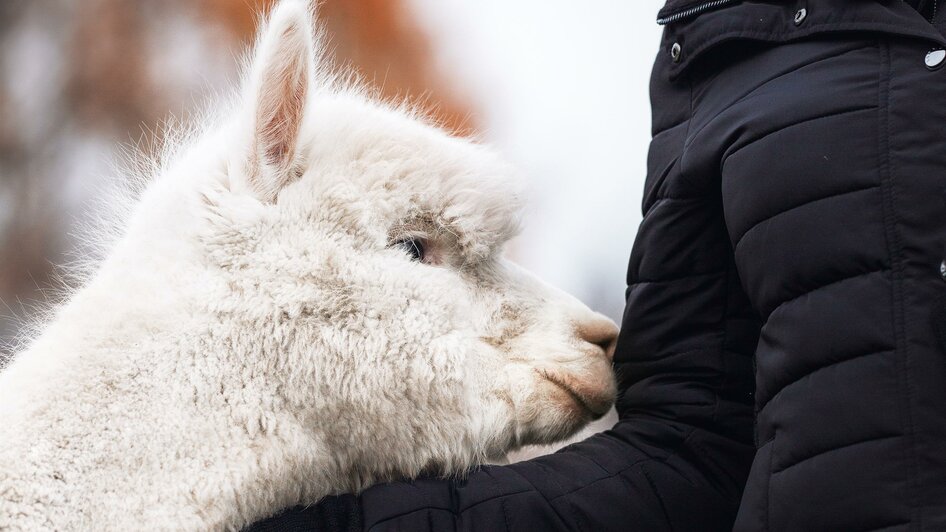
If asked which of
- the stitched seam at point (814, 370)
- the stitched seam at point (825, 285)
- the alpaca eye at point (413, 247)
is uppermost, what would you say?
the stitched seam at point (825, 285)

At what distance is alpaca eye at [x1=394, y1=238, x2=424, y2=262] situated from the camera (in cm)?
200

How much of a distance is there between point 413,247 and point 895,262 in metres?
1.00

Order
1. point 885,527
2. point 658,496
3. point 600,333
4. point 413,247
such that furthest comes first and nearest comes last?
point 600,333, point 413,247, point 658,496, point 885,527

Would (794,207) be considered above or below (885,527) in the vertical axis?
above

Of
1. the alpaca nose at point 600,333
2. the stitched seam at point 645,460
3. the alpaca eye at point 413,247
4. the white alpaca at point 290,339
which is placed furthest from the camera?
the alpaca nose at point 600,333

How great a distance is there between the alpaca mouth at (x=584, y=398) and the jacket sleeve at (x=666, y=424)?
6cm

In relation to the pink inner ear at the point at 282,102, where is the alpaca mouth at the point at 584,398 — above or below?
below

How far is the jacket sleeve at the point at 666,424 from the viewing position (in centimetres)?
182

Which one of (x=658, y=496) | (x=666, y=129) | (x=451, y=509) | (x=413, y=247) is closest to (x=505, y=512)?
(x=451, y=509)

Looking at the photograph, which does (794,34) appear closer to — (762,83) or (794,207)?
(762,83)

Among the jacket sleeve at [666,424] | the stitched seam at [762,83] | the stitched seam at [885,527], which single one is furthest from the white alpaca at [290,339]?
the stitched seam at [885,527]

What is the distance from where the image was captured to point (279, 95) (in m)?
1.94

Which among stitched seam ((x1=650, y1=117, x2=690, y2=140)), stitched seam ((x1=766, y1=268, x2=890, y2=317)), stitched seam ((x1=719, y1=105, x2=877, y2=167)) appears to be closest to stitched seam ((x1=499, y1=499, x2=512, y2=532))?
stitched seam ((x1=766, y1=268, x2=890, y2=317))

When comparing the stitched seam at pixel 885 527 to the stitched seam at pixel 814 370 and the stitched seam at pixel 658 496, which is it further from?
the stitched seam at pixel 658 496
